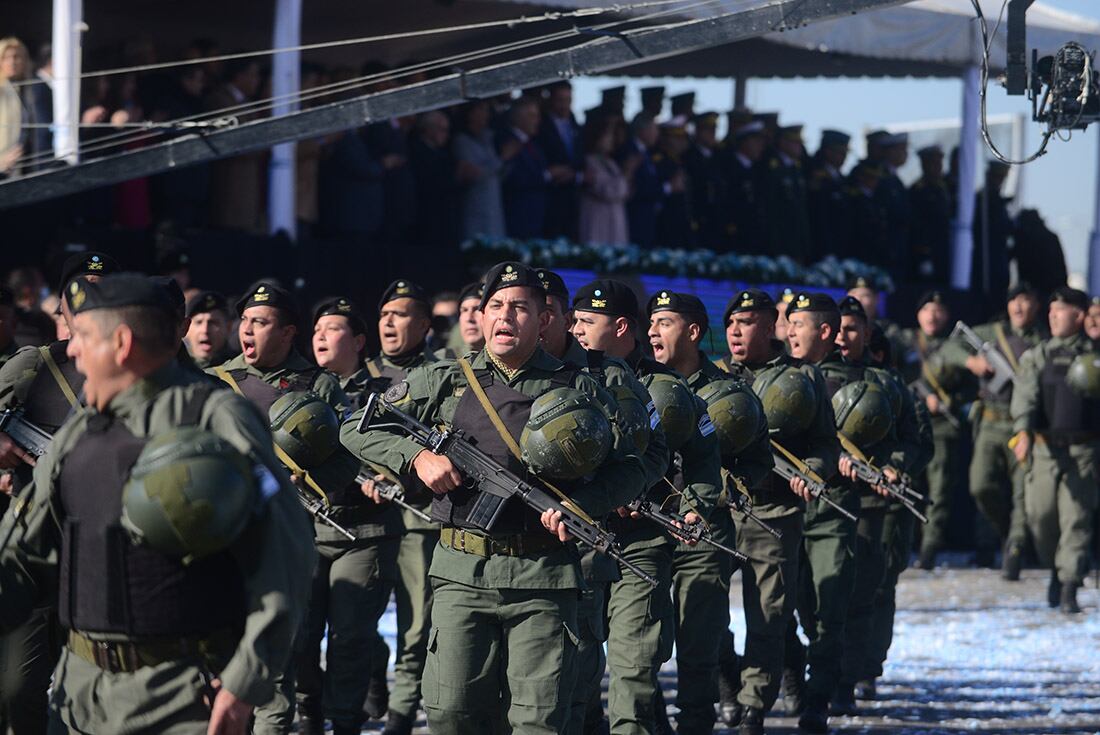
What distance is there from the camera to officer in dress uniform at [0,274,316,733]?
4508 mm

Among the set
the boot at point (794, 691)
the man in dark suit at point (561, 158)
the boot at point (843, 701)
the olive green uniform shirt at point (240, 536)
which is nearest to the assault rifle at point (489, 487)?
the olive green uniform shirt at point (240, 536)

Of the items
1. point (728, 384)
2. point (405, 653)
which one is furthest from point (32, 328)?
point (728, 384)

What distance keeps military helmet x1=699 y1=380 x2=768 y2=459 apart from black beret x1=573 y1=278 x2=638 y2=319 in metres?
0.65

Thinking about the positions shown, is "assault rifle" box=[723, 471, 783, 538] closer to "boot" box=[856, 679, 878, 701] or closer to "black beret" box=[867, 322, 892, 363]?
"boot" box=[856, 679, 878, 701]

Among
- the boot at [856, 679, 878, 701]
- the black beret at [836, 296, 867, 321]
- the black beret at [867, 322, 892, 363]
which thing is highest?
the black beret at [836, 296, 867, 321]

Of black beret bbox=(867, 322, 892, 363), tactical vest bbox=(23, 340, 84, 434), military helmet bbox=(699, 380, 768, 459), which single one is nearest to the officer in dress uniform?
tactical vest bbox=(23, 340, 84, 434)

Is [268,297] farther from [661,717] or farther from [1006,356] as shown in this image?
[1006,356]

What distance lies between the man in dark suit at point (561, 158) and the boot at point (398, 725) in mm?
7993

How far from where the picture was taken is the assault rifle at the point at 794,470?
374 inches

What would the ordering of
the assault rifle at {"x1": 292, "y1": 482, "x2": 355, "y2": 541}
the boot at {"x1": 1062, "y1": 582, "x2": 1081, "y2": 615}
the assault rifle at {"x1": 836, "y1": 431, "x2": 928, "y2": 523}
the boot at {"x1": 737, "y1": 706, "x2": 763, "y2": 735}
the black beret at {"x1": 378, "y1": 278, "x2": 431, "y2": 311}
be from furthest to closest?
the boot at {"x1": 1062, "y1": 582, "x2": 1081, "y2": 615}
the assault rifle at {"x1": 836, "y1": 431, "x2": 928, "y2": 523}
the black beret at {"x1": 378, "y1": 278, "x2": 431, "y2": 311}
the boot at {"x1": 737, "y1": 706, "x2": 763, "y2": 735}
the assault rifle at {"x1": 292, "y1": 482, "x2": 355, "y2": 541}

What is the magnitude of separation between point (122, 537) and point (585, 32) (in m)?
5.74

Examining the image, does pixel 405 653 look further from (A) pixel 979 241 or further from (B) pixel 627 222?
(A) pixel 979 241

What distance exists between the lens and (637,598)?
26.5ft

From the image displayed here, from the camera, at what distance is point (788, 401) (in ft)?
31.2
